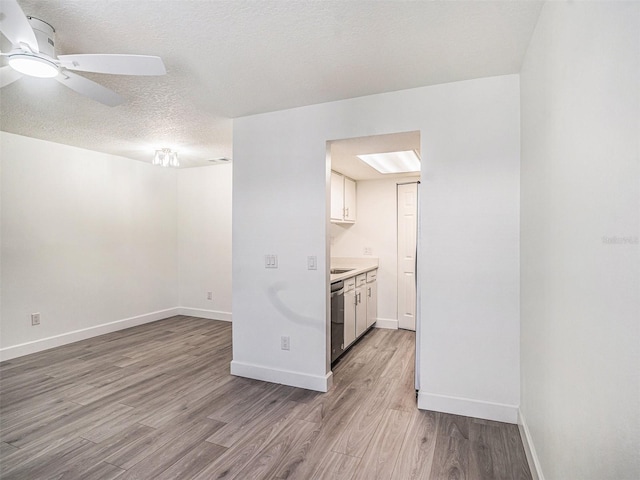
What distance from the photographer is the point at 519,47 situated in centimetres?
201

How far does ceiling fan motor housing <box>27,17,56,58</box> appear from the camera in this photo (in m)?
1.72

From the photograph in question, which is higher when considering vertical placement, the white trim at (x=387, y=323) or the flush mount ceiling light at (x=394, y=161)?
the flush mount ceiling light at (x=394, y=161)

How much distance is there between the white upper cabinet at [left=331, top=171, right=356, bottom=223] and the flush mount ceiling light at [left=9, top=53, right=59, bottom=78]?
282 cm

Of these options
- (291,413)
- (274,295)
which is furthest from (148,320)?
(291,413)

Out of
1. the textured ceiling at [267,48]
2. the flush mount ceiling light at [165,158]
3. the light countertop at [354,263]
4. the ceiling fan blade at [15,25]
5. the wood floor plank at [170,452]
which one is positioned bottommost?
the wood floor plank at [170,452]

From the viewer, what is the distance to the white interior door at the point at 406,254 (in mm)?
4797

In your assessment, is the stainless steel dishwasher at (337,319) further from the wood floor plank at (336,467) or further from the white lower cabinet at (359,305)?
the wood floor plank at (336,467)

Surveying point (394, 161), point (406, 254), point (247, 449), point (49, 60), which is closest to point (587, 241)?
point (247, 449)

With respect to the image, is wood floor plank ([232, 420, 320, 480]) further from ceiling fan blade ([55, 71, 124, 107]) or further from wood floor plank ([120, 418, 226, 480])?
ceiling fan blade ([55, 71, 124, 107])

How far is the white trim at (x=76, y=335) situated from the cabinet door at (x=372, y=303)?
3.40m

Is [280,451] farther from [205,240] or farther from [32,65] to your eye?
[205,240]

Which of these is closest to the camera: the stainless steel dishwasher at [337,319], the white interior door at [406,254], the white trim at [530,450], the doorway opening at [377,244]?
the white trim at [530,450]

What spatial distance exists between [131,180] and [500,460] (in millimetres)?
5482

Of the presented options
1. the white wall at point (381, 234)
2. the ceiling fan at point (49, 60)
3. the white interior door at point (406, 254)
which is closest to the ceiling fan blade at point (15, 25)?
the ceiling fan at point (49, 60)
